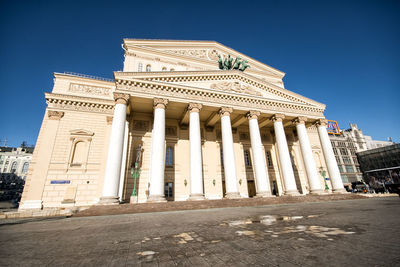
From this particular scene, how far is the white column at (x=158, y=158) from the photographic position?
13586 millimetres

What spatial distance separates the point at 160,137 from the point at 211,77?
922 centimetres

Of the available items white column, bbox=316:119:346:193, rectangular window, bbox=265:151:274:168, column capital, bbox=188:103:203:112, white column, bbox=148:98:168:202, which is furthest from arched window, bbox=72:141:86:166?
white column, bbox=316:119:346:193

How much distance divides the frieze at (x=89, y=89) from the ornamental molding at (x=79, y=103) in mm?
1056

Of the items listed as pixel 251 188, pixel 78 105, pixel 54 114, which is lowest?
pixel 251 188

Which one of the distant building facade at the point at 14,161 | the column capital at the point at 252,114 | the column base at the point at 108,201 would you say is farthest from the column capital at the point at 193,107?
the distant building facade at the point at 14,161

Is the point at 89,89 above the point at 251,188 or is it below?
above

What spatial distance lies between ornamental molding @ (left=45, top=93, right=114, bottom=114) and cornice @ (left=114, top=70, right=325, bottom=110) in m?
5.26

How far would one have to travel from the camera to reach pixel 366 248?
2098mm

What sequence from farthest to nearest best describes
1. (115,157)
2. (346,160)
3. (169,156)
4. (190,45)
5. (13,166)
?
1. (13,166)
2. (346,160)
3. (190,45)
4. (169,156)
5. (115,157)

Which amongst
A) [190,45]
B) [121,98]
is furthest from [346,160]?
[121,98]

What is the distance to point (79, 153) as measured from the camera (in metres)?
18.0

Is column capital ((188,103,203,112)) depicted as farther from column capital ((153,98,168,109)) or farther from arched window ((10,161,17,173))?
arched window ((10,161,17,173))

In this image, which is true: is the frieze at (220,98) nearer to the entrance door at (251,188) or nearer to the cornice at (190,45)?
the entrance door at (251,188)

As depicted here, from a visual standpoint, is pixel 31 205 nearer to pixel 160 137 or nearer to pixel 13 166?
pixel 160 137
